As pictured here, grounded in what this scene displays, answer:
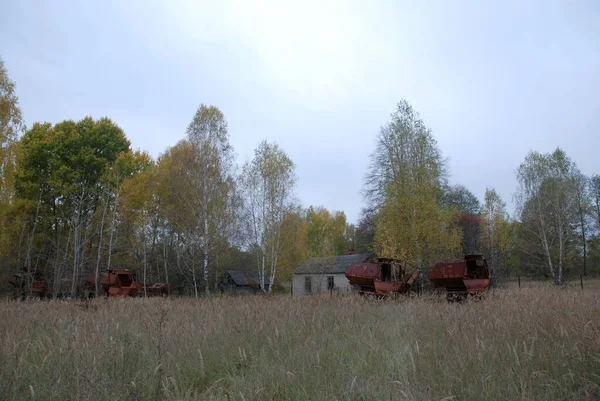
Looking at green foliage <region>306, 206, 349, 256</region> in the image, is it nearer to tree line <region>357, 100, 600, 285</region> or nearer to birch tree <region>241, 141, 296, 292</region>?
tree line <region>357, 100, 600, 285</region>

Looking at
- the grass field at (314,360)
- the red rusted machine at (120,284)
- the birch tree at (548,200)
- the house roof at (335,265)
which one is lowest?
the grass field at (314,360)

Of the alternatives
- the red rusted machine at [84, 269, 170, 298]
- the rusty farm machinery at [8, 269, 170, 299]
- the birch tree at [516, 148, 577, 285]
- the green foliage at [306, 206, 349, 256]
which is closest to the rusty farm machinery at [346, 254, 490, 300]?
the rusty farm machinery at [8, 269, 170, 299]

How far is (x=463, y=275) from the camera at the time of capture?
14.9 meters

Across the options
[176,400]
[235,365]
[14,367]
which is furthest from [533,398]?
[14,367]

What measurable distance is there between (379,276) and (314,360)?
12569 mm

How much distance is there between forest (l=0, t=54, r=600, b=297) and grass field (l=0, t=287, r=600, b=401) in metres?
14.6

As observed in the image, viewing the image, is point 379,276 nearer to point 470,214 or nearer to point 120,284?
point 120,284

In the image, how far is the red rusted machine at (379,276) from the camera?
1611 cm

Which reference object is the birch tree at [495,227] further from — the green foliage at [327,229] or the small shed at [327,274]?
the green foliage at [327,229]

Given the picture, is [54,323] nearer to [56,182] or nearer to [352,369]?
[352,369]

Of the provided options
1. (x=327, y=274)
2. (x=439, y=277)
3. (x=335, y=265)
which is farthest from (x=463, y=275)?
(x=327, y=274)

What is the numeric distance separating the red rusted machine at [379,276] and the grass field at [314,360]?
9384 mm

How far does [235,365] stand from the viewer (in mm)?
4949

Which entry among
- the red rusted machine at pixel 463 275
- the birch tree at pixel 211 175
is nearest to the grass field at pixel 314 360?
the red rusted machine at pixel 463 275
